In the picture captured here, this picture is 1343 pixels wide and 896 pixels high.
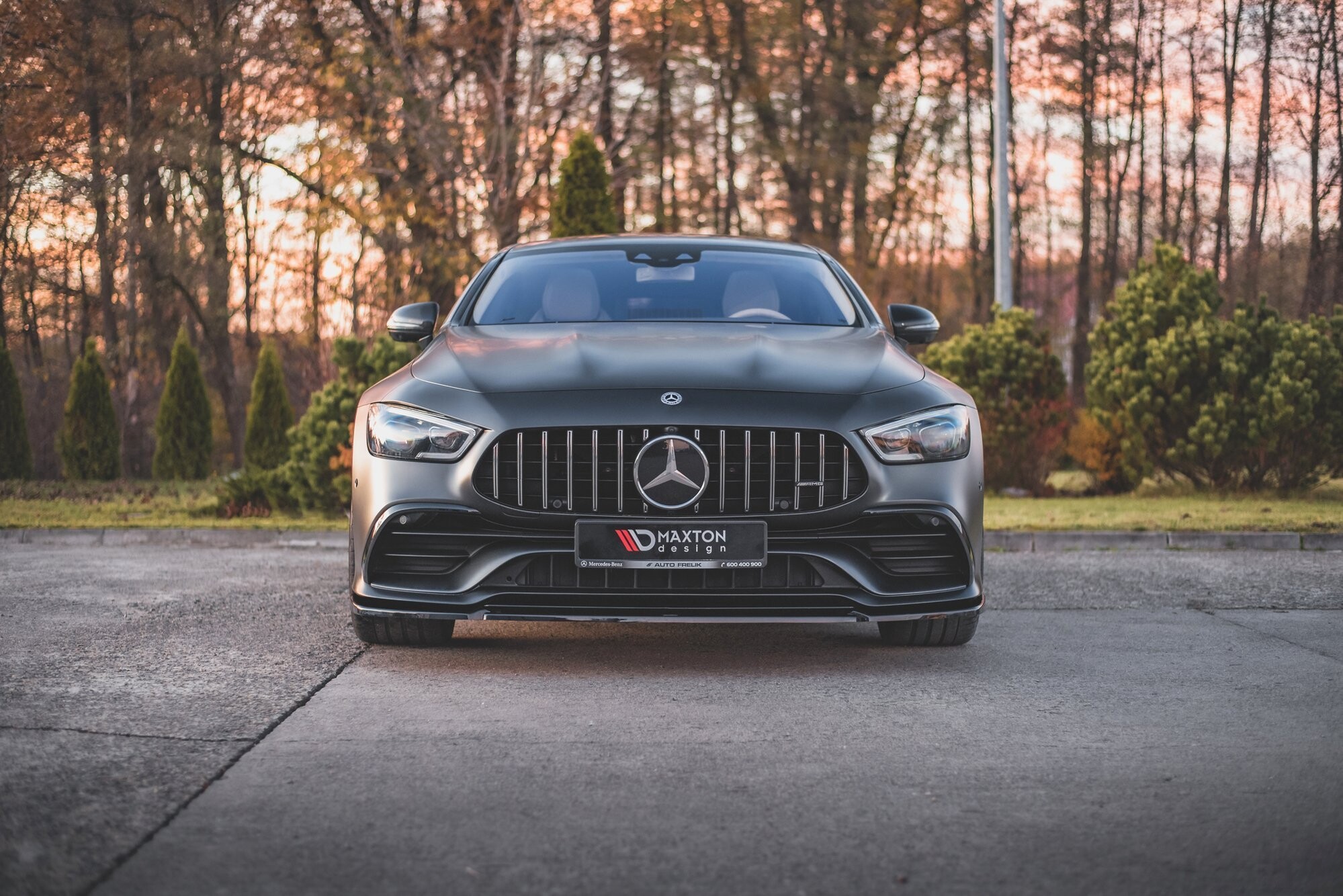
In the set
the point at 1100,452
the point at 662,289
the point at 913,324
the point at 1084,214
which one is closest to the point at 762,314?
the point at 662,289

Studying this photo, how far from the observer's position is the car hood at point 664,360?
4.96m

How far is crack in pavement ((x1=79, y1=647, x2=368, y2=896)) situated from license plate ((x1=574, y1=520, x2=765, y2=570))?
1.00 m

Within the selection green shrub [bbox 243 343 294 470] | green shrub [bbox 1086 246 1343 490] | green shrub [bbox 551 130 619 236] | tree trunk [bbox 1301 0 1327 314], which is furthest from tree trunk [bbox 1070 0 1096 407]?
green shrub [bbox 551 130 619 236]

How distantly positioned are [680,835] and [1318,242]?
2986cm

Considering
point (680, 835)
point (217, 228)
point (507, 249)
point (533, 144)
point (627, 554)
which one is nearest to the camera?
point (680, 835)

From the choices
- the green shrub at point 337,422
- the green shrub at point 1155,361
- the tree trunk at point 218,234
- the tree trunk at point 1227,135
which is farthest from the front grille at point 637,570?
the tree trunk at point 1227,135

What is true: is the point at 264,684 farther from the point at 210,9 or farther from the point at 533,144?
the point at 210,9

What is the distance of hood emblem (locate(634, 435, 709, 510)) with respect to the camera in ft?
15.6

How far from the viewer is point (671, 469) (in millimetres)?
4750

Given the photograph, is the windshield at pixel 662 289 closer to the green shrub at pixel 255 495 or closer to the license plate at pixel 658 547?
the license plate at pixel 658 547

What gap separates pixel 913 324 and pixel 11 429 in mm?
16266

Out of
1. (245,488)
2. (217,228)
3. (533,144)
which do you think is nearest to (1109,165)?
(533,144)

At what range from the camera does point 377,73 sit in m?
21.2

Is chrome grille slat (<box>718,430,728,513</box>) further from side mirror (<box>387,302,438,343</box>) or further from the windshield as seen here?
side mirror (<box>387,302,438,343</box>)
